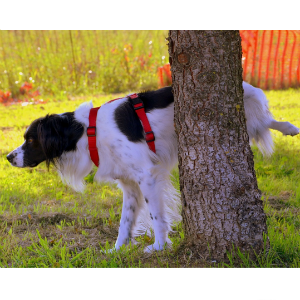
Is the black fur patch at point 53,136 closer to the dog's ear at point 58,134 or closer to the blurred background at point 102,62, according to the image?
the dog's ear at point 58,134

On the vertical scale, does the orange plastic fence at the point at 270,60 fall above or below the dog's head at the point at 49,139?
below

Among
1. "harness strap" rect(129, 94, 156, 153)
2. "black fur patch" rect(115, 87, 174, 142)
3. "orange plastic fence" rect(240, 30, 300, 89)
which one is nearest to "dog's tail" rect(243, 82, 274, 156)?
Result: "black fur patch" rect(115, 87, 174, 142)

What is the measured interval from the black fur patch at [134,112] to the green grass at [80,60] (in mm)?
6779

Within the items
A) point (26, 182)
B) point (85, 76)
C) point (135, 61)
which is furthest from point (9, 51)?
point (26, 182)

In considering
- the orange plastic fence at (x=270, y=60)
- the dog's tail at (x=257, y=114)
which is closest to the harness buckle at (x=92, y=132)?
the dog's tail at (x=257, y=114)

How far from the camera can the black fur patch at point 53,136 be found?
335cm

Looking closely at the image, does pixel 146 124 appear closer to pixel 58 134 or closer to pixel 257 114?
pixel 58 134

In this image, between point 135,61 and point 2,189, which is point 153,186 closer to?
point 2,189

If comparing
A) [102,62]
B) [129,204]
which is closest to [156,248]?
[129,204]

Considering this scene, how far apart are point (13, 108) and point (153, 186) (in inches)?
266

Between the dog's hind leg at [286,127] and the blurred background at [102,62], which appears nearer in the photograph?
the dog's hind leg at [286,127]

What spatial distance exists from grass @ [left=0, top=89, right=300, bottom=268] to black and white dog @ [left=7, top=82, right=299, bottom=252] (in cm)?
24

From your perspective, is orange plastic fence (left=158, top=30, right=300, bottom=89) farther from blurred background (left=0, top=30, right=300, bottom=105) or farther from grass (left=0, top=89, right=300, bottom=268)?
grass (left=0, top=89, right=300, bottom=268)

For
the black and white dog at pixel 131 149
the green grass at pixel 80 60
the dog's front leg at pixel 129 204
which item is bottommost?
the green grass at pixel 80 60
